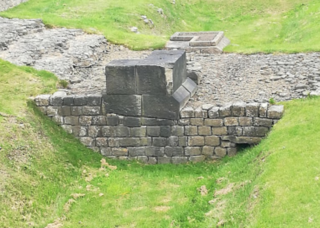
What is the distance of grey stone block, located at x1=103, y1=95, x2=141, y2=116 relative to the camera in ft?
37.9

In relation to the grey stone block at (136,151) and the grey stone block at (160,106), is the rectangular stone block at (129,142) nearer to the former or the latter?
the grey stone block at (136,151)

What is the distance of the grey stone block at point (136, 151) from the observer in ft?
39.3

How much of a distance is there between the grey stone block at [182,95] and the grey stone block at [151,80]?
34 centimetres

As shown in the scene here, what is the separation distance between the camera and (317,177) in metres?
7.62

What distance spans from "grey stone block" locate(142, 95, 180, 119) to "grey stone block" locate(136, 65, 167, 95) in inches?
6.0

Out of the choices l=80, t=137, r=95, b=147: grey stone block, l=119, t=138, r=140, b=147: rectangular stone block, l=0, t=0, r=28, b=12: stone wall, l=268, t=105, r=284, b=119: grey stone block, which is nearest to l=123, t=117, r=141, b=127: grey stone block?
l=119, t=138, r=140, b=147: rectangular stone block

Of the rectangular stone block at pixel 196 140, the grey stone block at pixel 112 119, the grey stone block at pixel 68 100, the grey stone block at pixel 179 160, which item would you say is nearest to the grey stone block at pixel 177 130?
the rectangular stone block at pixel 196 140

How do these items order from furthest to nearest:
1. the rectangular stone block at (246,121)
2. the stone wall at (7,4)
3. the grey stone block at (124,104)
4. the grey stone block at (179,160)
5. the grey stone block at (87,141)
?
the stone wall at (7,4)
the grey stone block at (87,141)
the grey stone block at (179,160)
the grey stone block at (124,104)
the rectangular stone block at (246,121)

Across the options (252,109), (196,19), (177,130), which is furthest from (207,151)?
(196,19)

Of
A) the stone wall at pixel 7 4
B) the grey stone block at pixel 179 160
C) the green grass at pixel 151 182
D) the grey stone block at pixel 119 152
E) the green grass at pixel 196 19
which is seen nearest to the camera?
the green grass at pixel 151 182

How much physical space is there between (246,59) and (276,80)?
253 cm

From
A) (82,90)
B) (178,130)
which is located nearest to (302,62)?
(178,130)

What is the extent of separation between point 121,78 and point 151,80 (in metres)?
0.77

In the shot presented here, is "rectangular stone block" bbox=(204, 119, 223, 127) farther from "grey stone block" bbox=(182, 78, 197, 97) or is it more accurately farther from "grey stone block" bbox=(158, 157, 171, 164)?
"grey stone block" bbox=(158, 157, 171, 164)
